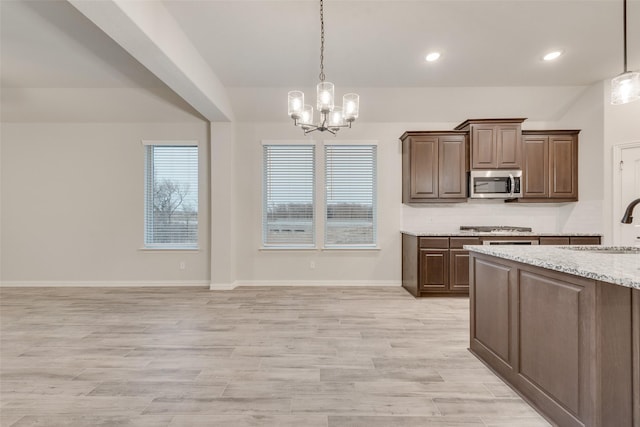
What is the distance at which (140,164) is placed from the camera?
511cm

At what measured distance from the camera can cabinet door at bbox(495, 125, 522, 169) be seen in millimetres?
4516

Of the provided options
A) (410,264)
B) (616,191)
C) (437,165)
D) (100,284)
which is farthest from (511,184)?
(100,284)

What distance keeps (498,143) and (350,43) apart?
9.25 ft

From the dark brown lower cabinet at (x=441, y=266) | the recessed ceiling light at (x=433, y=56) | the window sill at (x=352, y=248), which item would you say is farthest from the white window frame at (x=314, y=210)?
the recessed ceiling light at (x=433, y=56)

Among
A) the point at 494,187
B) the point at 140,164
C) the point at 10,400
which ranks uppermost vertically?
the point at 140,164

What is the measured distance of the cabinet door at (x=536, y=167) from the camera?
464 centimetres

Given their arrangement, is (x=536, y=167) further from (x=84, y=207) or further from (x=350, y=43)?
(x=84, y=207)

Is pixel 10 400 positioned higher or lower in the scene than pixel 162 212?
lower

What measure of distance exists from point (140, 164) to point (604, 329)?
19.7 feet

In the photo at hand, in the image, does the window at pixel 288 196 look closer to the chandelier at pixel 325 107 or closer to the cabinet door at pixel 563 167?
the chandelier at pixel 325 107

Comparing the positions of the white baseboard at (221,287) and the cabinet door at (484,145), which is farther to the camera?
the white baseboard at (221,287)

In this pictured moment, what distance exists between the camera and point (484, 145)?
4531 millimetres

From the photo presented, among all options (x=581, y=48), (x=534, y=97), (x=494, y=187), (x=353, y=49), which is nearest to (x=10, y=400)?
(x=353, y=49)

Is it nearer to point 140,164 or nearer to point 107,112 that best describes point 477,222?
point 140,164
